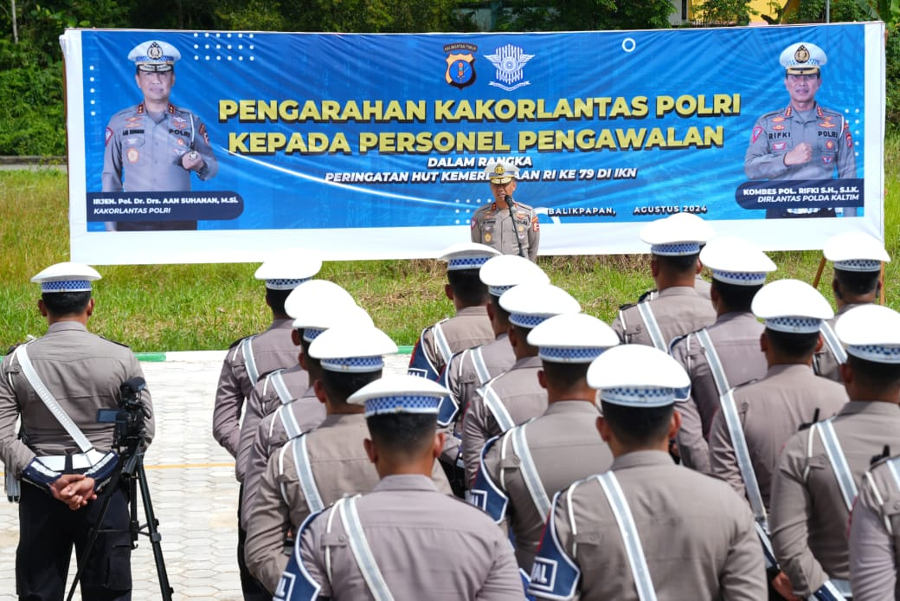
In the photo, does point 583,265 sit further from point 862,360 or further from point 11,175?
point 11,175

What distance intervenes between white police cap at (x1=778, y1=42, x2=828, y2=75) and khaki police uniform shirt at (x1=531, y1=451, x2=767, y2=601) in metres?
10.4

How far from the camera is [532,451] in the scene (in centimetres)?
383

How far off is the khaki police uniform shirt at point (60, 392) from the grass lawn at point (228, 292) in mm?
8095

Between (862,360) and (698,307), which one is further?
(698,307)

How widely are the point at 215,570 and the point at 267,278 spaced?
2078 mm

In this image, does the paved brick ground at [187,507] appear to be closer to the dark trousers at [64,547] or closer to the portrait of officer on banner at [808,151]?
the dark trousers at [64,547]


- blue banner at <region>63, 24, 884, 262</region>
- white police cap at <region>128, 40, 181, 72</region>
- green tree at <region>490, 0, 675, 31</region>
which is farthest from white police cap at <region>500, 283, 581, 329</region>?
green tree at <region>490, 0, 675, 31</region>

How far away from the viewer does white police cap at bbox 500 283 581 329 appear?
4734mm

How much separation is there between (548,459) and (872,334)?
99cm

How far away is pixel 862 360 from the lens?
3.70 meters

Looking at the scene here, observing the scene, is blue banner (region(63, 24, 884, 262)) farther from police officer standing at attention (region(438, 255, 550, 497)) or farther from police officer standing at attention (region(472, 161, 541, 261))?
police officer standing at attention (region(438, 255, 550, 497))

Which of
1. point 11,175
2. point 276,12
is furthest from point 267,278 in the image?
point 276,12

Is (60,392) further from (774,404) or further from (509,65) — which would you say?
(509,65)

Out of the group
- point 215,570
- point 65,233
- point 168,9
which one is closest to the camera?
point 215,570
